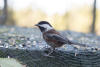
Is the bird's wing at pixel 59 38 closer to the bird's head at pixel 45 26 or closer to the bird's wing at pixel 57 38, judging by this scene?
the bird's wing at pixel 57 38

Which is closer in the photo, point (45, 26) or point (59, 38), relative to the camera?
point (59, 38)

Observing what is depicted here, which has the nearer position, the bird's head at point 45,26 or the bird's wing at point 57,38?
the bird's wing at point 57,38

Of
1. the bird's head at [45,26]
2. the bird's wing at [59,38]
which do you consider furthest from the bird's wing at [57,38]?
the bird's head at [45,26]

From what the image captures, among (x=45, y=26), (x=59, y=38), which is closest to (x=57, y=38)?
(x=59, y=38)

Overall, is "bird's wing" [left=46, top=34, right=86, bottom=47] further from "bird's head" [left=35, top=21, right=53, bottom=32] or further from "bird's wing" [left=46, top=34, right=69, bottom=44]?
"bird's head" [left=35, top=21, right=53, bottom=32]

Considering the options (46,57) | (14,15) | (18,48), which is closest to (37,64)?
(46,57)

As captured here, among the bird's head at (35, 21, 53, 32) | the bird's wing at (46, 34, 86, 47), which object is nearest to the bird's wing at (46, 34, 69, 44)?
the bird's wing at (46, 34, 86, 47)

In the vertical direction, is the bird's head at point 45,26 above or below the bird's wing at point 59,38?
above

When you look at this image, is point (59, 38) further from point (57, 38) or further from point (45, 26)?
point (45, 26)

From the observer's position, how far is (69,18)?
8172 millimetres

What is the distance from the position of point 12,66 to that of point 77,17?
623cm

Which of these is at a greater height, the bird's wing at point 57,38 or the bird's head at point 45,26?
the bird's head at point 45,26

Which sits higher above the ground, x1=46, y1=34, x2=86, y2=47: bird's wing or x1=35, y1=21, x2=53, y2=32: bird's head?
x1=35, y1=21, x2=53, y2=32: bird's head

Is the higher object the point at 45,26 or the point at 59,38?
the point at 45,26
